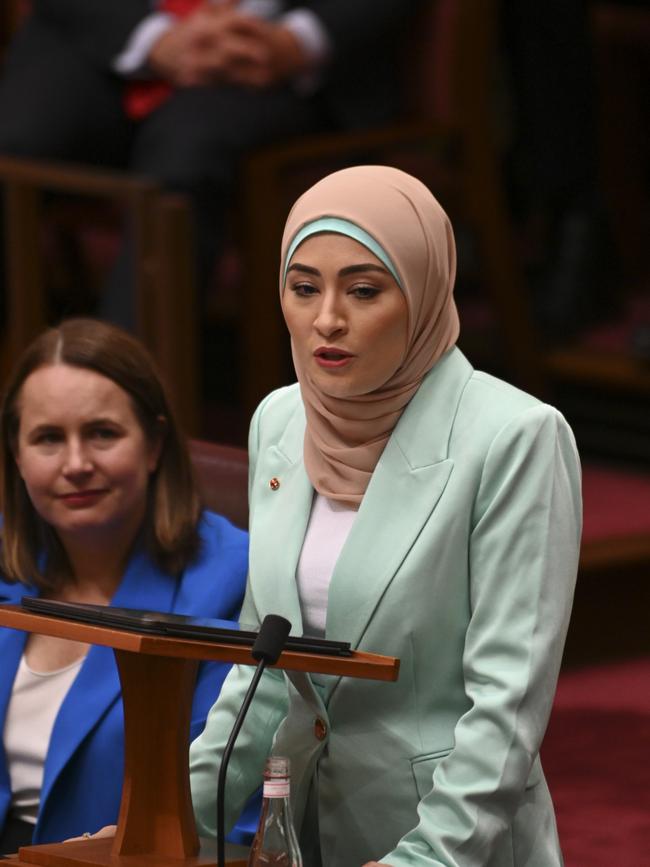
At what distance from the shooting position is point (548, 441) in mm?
2016

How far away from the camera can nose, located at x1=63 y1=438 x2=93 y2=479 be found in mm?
2709

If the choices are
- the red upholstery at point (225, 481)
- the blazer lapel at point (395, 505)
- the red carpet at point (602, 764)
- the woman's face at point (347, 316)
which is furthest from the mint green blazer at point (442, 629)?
the red carpet at point (602, 764)

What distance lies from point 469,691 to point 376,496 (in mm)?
235

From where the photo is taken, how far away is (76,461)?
2711 mm

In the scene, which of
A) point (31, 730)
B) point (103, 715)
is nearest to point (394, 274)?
point (103, 715)

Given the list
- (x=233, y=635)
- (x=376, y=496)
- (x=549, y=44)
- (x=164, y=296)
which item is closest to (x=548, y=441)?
(x=376, y=496)

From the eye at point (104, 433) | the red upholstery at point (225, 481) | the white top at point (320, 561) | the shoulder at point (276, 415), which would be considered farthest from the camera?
the red upholstery at point (225, 481)

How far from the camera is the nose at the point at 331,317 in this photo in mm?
2022

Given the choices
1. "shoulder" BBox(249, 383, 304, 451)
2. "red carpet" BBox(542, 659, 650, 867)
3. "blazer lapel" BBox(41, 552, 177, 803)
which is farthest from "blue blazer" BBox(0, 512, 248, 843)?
"red carpet" BBox(542, 659, 650, 867)

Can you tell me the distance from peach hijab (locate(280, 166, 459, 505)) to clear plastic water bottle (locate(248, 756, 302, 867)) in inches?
13.3

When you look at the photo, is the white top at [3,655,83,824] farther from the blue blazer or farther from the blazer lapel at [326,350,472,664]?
the blazer lapel at [326,350,472,664]

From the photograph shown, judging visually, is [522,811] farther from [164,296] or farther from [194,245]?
[194,245]

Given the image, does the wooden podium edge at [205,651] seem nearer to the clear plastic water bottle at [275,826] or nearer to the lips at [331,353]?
the clear plastic water bottle at [275,826]

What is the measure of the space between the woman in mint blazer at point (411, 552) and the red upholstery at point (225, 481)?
82 cm
